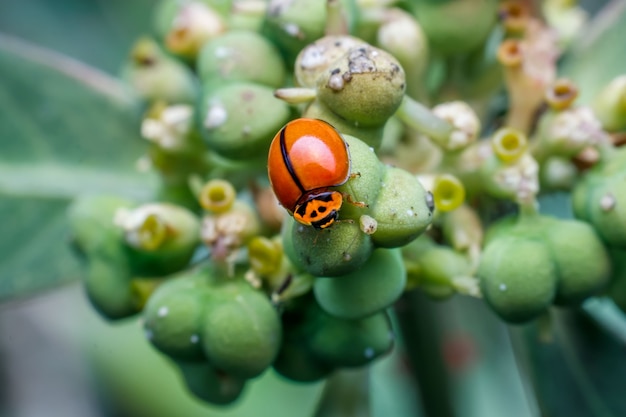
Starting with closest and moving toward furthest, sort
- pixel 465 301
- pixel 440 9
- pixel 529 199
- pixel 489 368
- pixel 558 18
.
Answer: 1. pixel 529 199
2. pixel 440 9
3. pixel 558 18
4. pixel 465 301
5. pixel 489 368

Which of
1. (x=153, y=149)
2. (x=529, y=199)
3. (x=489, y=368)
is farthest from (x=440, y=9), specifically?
(x=489, y=368)

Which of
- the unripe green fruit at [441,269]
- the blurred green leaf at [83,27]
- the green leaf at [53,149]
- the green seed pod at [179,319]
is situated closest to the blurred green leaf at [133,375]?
the blurred green leaf at [83,27]

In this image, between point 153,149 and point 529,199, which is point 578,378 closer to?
point 529,199

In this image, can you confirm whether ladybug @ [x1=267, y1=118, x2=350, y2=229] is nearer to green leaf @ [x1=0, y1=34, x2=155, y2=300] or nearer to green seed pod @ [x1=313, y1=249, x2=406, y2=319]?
green seed pod @ [x1=313, y1=249, x2=406, y2=319]

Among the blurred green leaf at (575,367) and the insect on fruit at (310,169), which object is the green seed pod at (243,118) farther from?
the blurred green leaf at (575,367)

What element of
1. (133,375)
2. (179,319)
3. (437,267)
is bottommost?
(133,375)

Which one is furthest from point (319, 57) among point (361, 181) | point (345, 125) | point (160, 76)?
point (160, 76)

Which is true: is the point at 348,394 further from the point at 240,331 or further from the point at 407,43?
the point at 407,43
